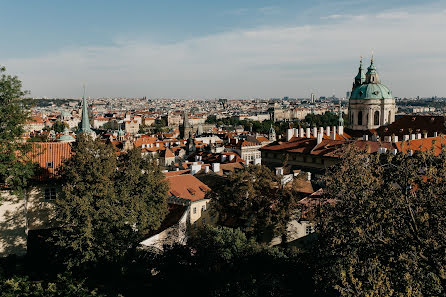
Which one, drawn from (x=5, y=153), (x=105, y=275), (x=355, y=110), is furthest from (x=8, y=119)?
(x=355, y=110)

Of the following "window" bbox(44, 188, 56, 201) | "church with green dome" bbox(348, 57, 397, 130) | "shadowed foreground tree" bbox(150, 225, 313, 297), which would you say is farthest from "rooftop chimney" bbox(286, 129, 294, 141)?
"shadowed foreground tree" bbox(150, 225, 313, 297)

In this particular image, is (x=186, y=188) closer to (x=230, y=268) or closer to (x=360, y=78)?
(x=230, y=268)

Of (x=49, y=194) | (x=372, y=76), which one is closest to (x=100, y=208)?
(x=49, y=194)

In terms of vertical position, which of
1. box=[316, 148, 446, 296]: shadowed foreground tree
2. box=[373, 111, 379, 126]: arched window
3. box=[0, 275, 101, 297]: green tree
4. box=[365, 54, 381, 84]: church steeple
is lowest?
box=[0, 275, 101, 297]: green tree

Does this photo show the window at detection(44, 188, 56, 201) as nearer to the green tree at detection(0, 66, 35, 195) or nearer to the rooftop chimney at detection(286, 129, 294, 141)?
the green tree at detection(0, 66, 35, 195)

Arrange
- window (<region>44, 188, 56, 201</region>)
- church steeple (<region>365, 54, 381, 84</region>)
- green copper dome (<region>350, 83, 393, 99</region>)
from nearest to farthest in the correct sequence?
window (<region>44, 188, 56, 201</region>)
green copper dome (<region>350, 83, 393, 99</region>)
church steeple (<region>365, 54, 381, 84</region>)

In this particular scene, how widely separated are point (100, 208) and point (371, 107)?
2334 inches

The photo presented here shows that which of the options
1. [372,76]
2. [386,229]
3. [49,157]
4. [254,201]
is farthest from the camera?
[372,76]

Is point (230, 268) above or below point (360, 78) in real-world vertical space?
below

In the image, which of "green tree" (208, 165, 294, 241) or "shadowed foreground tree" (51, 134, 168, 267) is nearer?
"shadowed foreground tree" (51, 134, 168, 267)

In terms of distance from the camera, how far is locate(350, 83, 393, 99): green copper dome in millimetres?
71812

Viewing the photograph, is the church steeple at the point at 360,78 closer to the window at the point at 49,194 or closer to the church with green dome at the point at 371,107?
the church with green dome at the point at 371,107

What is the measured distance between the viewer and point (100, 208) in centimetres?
2138

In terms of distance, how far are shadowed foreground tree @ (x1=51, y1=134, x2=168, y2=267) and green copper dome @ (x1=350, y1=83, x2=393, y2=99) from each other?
186ft
